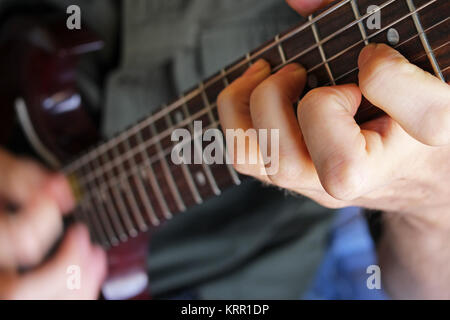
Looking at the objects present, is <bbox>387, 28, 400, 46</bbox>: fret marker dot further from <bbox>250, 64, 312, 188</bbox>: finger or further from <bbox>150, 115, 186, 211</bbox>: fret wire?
<bbox>150, 115, 186, 211</bbox>: fret wire

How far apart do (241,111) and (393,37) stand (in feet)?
0.50

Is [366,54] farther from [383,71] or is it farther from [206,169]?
[206,169]

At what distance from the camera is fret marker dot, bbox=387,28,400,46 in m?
0.33

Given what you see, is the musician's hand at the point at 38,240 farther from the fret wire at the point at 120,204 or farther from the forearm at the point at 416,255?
the forearm at the point at 416,255

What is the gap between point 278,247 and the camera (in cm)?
71

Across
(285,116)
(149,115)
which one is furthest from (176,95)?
(285,116)

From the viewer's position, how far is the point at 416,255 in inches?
20.9

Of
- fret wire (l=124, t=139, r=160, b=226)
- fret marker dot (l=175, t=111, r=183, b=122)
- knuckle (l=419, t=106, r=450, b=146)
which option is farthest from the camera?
fret wire (l=124, t=139, r=160, b=226)

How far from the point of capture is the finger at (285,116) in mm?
377

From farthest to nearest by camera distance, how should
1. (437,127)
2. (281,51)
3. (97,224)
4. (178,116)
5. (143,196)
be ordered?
(97,224) → (143,196) → (178,116) → (281,51) → (437,127)

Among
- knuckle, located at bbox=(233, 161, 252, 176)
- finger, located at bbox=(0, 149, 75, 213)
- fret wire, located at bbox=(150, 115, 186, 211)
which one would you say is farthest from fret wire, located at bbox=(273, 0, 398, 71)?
finger, located at bbox=(0, 149, 75, 213)

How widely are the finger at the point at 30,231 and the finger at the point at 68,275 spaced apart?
0.03 meters

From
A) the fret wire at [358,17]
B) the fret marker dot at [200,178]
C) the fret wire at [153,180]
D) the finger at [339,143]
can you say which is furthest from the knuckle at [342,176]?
the fret wire at [153,180]
